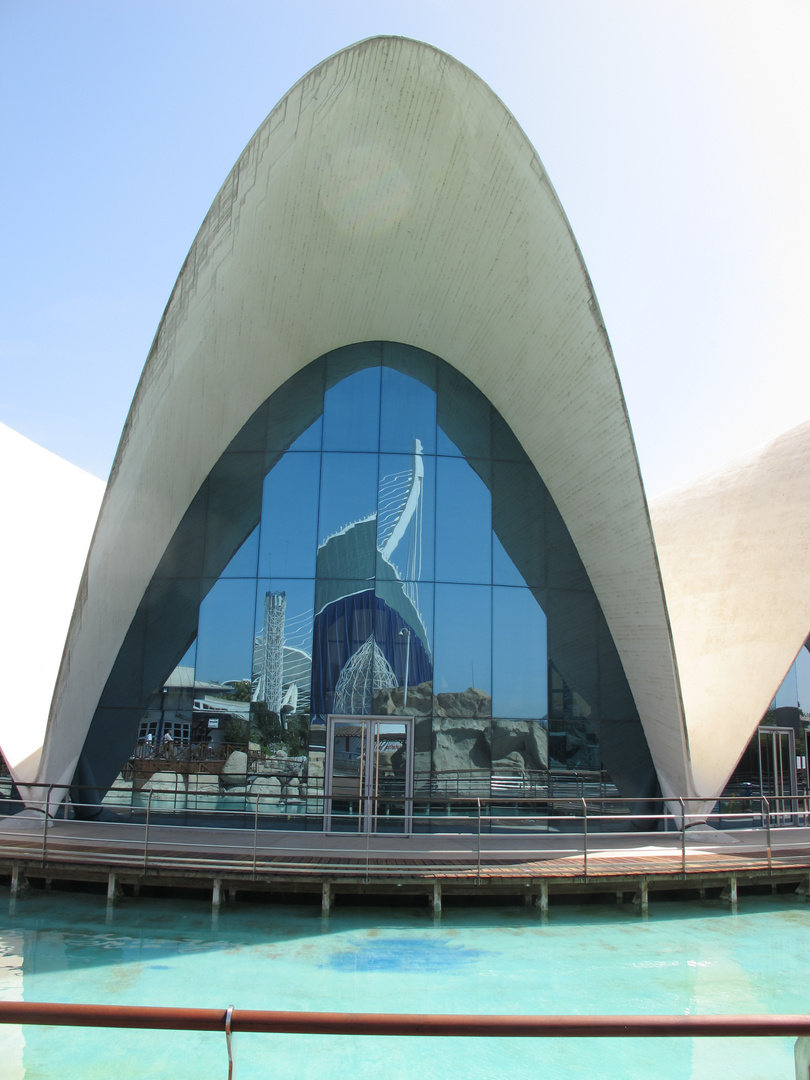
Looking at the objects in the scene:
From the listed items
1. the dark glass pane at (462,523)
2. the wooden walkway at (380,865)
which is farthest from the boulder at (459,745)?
the dark glass pane at (462,523)

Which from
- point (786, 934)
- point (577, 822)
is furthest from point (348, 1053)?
point (577, 822)

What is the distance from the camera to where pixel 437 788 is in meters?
13.8

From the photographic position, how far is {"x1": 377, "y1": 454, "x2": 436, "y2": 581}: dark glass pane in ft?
48.3

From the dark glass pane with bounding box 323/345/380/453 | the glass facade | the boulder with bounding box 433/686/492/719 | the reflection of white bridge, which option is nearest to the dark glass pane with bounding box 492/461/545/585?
the glass facade

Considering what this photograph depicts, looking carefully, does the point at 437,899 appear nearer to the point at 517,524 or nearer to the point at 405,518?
the point at 405,518

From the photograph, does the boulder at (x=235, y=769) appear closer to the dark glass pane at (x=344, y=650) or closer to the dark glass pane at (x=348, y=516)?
the dark glass pane at (x=344, y=650)

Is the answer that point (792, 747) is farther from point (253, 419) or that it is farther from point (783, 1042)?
point (253, 419)

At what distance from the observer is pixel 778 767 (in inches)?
633

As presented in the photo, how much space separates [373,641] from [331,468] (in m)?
3.38

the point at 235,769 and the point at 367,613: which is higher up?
the point at 367,613

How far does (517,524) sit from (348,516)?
329cm

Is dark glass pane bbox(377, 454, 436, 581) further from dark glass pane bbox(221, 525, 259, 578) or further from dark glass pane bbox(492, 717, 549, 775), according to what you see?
dark glass pane bbox(492, 717, 549, 775)

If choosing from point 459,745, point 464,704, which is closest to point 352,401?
point 464,704

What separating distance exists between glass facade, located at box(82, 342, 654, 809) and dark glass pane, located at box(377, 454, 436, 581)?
0.09 feet
